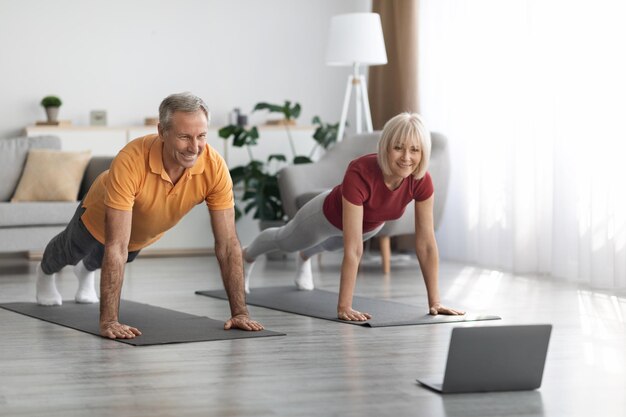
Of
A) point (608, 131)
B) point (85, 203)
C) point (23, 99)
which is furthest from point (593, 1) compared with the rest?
point (23, 99)

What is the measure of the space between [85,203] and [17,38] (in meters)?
4.08

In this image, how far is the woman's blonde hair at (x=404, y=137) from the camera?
3.81 metres

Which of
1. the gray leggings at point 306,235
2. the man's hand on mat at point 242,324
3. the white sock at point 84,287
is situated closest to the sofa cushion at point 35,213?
the white sock at point 84,287

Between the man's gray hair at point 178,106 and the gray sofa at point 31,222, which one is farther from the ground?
the man's gray hair at point 178,106

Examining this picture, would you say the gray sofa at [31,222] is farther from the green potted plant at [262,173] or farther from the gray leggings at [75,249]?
the gray leggings at [75,249]

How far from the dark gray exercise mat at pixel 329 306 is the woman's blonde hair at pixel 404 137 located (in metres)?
0.57

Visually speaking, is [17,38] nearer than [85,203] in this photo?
No

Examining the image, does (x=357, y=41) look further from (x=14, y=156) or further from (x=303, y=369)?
(x=303, y=369)

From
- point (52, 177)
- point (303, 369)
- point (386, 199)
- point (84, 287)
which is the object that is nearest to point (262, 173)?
point (52, 177)

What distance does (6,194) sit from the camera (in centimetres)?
648

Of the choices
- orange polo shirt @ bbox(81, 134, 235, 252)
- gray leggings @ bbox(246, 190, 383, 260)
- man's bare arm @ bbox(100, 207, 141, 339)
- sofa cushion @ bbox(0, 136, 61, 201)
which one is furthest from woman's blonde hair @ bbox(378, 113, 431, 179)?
sofa cushion @ bbox(0, 136, 61, 201)

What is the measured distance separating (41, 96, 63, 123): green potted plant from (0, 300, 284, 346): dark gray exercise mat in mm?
2998

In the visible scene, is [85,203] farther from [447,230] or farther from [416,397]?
[447,230]

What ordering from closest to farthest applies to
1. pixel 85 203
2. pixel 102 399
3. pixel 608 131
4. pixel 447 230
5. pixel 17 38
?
1. pixel 102 399
2. pixel 85 203
3. pixel 608 131
4. pixel 447 230
5. pixel 17 38
